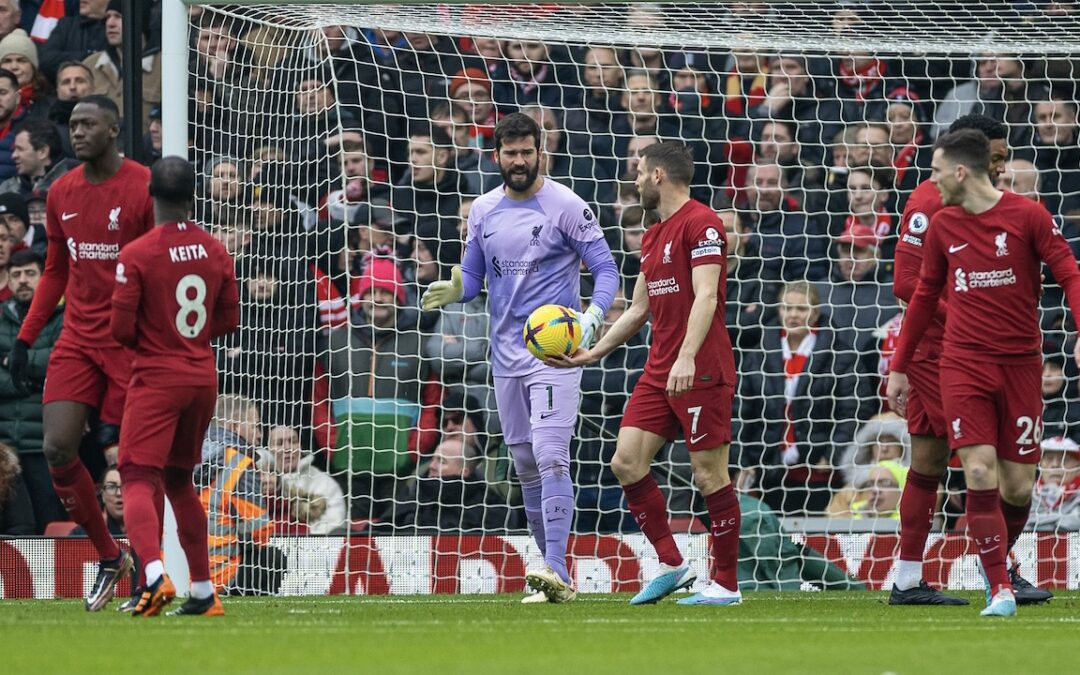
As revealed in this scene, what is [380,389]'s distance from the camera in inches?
426

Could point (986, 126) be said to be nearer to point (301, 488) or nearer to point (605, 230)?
point (605, 230)

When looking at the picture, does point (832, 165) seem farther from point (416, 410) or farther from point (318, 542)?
point (318, 542)

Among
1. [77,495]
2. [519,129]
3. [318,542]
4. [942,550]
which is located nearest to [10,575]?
[318,542]

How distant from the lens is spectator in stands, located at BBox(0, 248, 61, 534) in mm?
10070

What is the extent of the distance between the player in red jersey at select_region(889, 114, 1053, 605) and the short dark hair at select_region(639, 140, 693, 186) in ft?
3.33

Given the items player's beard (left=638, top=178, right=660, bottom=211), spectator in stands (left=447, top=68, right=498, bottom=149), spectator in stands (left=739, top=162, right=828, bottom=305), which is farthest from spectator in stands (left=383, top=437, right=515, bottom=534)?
player's beard (left=638, top=178, right=660, bottom=211)

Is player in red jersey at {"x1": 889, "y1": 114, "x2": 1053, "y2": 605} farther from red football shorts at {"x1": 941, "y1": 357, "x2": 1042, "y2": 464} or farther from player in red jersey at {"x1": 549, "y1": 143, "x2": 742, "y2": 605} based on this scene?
player in red jersey at {"x1": 549, "y1": 143, "x2": 742, "y2": 605}

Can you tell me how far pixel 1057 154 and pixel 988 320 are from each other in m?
5.63

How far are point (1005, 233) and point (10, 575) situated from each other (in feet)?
18.4

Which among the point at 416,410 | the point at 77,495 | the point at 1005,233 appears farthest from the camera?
the point at 416,410

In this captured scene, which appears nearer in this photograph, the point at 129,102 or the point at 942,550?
the point at 129,102

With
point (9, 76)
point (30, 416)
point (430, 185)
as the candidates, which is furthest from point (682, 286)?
point (9, 76)

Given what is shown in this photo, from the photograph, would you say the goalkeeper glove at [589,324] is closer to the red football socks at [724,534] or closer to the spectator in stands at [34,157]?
the red football socks at [724,534]

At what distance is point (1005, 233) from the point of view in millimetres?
6734
